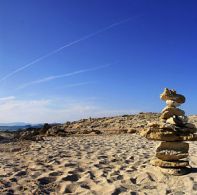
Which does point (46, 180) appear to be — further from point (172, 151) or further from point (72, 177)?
point (172, 151)

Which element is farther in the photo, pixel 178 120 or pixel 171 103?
pixel 171 103

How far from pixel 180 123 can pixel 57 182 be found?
3.84 m

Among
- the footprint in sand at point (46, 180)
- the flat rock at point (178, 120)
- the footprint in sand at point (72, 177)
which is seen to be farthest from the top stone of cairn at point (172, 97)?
the footprint in sand at point (46, 180)

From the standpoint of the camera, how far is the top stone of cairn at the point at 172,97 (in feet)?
30.9

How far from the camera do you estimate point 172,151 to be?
9297 mm

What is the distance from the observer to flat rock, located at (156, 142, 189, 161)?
924cm

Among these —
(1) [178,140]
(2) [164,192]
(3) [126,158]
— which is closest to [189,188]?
(2) [164,192]

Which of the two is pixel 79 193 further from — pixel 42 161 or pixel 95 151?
pixel 95 151

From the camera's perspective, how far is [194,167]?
9938mm

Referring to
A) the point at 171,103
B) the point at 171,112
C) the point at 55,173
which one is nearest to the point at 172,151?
the point at 171,112

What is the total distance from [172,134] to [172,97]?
107cm

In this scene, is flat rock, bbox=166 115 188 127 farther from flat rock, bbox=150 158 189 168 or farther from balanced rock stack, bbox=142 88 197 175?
flat rock, bbox=150 158 189 168

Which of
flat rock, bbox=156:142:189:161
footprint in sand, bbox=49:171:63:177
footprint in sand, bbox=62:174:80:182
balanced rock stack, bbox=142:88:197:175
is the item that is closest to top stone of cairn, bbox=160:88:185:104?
balanced rock stack, bbox=142:88:197:175

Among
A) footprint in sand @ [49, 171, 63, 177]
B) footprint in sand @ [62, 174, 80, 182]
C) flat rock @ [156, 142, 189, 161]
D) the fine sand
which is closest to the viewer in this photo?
the fine sand
